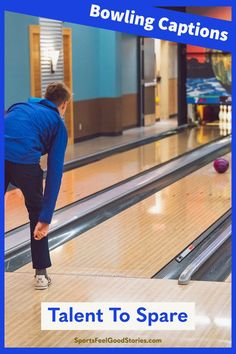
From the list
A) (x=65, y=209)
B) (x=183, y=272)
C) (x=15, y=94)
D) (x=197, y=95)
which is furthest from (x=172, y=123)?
(x=183, y=272)

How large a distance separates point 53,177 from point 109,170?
5586mm

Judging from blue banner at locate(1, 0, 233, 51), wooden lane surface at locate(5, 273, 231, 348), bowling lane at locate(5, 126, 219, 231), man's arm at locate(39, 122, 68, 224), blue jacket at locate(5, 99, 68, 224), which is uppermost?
blue banner at locate(1, 0, 233, 51)

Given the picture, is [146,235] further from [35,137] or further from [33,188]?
[35,137]

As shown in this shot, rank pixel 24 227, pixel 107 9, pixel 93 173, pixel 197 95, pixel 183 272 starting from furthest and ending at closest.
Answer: pixel 197 95 < pixel 93 173 < pixel 24 227 < pixel 183 272 < pixel 107 9

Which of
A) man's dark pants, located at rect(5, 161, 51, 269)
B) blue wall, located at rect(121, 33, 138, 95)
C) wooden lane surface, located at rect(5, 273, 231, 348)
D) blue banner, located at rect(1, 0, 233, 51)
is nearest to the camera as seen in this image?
blue banner, located at rect(1, 0, 233, 51)

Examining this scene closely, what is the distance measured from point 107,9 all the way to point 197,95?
13.0 metres

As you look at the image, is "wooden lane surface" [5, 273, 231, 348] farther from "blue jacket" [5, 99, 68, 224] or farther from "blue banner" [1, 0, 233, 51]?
"blue banner" [1, 0, 233, 51]

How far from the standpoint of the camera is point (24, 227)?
5941 millimetres

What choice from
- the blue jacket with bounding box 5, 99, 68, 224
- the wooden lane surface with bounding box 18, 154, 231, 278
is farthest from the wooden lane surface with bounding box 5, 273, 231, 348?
the blue jacket with bounding box 5, 99, 68, 224

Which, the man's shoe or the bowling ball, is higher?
the bowling ball

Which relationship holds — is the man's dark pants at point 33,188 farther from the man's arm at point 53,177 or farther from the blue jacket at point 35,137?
the man's arm at point 53,177

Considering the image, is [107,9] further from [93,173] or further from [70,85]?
[70,85]

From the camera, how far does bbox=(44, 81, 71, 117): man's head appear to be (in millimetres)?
3754

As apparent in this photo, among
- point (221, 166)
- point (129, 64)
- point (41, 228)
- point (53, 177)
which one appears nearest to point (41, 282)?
point (41, 228)
